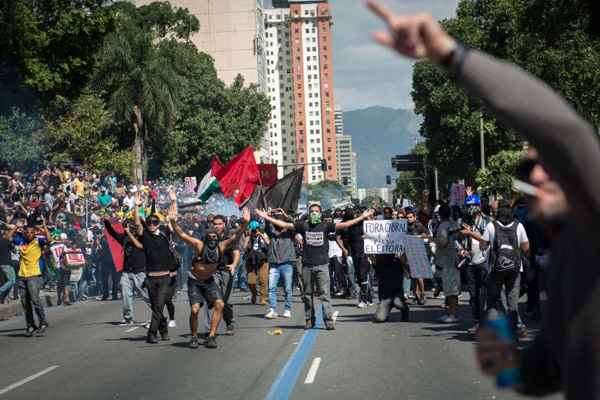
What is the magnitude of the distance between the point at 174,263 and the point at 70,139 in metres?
29.1

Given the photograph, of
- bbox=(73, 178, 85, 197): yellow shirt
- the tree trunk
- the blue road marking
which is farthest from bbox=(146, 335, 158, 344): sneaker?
the tree trunk

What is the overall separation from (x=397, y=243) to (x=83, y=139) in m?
27.1

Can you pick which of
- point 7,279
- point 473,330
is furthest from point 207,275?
point 7,279

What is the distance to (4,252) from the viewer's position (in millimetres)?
23875

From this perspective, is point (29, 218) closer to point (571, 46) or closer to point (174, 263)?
point (174, 263)

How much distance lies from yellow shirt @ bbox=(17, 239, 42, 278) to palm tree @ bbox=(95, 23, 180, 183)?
35.8 meters

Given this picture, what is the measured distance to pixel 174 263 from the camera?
1620cm

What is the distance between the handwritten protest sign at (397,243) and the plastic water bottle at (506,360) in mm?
15839

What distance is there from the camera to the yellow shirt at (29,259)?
18125 mm

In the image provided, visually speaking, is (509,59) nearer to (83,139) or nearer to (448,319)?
(83,139)

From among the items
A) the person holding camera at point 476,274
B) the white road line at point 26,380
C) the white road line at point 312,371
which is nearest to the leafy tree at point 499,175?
the person holding camera at point 476,274

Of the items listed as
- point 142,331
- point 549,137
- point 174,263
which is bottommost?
point 142,331

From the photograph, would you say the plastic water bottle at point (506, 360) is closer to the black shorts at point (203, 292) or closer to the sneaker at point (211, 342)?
the sneaker at point (211, 342)

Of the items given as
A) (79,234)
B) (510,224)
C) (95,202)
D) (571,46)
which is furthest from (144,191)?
(510,224)
